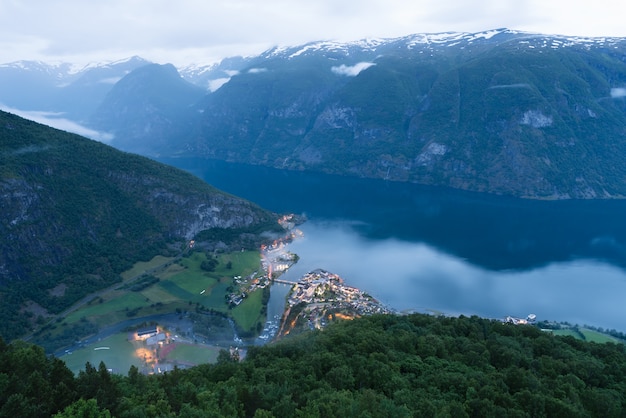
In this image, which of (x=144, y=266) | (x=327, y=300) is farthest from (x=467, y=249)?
(x=144, y=266)

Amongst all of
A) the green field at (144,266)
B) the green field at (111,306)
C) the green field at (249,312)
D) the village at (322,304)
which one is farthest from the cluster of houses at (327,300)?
the green field at (144,266)

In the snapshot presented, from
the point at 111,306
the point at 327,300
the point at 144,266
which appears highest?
the point at 111,306

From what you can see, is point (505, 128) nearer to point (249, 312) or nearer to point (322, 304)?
point (322, 304)

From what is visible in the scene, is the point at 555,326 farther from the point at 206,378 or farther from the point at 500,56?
the point at 500,56

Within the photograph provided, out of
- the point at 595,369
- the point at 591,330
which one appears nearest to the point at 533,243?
the point at 591,330

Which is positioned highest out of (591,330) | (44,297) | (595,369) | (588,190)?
(595,369)

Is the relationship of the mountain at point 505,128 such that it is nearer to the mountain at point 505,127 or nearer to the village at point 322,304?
the mountain at point 505,127
